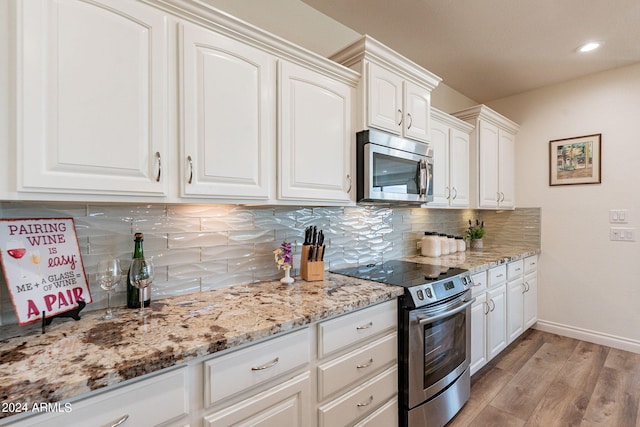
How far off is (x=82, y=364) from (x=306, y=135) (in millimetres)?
1259

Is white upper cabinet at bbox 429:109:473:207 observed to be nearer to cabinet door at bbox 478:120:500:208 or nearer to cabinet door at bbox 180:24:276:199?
cabinet door at bbox 478:120:500:208

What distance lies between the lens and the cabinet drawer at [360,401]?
1.28m

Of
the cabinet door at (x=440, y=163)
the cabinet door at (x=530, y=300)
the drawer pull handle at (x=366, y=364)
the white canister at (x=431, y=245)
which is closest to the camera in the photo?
the drawer pull handle at (x=366, y=364)

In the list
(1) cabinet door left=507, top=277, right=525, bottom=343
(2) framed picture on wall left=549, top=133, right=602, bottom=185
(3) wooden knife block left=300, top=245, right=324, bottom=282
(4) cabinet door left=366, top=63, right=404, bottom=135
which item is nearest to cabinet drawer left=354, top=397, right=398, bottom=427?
(3) wooden knife block left=300, top=245, right=324, bottom=282

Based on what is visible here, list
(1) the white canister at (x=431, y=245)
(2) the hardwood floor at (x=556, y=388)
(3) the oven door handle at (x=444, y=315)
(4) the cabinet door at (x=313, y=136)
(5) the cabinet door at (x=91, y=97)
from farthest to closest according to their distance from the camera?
(1) the white canister at (x=431, y=245) → (2) the hardwood floor at (x=556, y=388) → (3) the oven door handle at (x=444, y=315) → (4) the cabinet door at (x=313, y=136) → (5) the cabinet door at (x=91, y=97)

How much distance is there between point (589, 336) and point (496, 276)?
1.55 m

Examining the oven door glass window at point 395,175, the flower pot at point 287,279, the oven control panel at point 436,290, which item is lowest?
A: the oven control panel at point 436,290

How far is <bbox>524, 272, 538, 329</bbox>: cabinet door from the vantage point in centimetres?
310

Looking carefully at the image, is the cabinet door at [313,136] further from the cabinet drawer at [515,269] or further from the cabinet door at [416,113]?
the cabinet drawer at [515,269]

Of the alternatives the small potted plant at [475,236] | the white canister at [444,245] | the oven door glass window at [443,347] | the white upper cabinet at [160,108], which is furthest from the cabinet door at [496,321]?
the white upper cabinet at [160,108]

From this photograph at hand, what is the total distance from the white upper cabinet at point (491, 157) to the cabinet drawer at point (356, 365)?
1987mm

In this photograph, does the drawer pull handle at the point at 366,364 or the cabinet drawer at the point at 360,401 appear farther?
the drawer pull handle at the point at 366,364

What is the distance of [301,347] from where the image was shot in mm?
1190

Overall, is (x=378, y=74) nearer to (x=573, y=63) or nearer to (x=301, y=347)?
(x=301, y=347)
